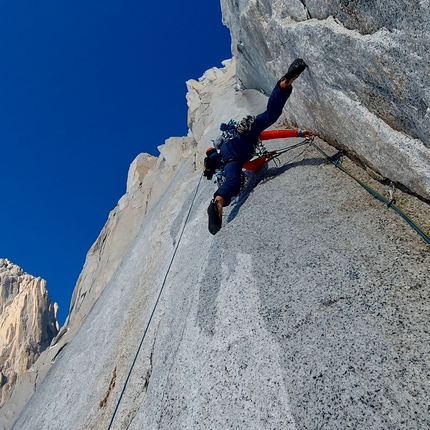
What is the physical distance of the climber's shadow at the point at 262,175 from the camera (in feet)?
24.1

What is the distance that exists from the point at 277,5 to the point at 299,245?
15.5 ft

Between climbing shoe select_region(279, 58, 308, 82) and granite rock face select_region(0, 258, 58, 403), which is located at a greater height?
granite rock face select_region(0, 258, 58, 403)

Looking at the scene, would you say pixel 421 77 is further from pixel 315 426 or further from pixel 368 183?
pixel 315 426

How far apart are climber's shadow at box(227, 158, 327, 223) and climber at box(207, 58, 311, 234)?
0.37 meters

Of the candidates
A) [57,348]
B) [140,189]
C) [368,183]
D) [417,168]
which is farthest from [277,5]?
[140,189]

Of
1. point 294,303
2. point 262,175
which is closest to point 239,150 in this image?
point 262,175

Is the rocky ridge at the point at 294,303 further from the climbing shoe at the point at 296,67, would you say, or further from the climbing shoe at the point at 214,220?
the climbing shoe at the point at 214,220

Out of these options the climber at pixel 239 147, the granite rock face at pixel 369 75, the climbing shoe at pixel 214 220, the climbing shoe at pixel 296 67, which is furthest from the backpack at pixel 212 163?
the climbing shoe at pixel 296 67

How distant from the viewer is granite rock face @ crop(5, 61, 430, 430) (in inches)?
139

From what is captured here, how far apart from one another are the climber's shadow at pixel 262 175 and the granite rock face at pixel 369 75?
633mm

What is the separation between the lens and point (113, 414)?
5.40 m

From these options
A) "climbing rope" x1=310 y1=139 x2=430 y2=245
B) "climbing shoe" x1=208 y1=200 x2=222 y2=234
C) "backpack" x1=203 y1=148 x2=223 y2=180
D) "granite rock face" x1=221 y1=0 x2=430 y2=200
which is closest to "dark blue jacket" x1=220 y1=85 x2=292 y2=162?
"backpack" x1=203 y1=148 x2=223 y2=180

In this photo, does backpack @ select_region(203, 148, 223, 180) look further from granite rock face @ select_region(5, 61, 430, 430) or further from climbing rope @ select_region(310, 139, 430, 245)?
climbing rope @ select_region(310, 139, 430, 245)

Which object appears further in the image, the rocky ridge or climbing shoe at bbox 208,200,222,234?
climbing shoe at bbox 208,200,222,234
